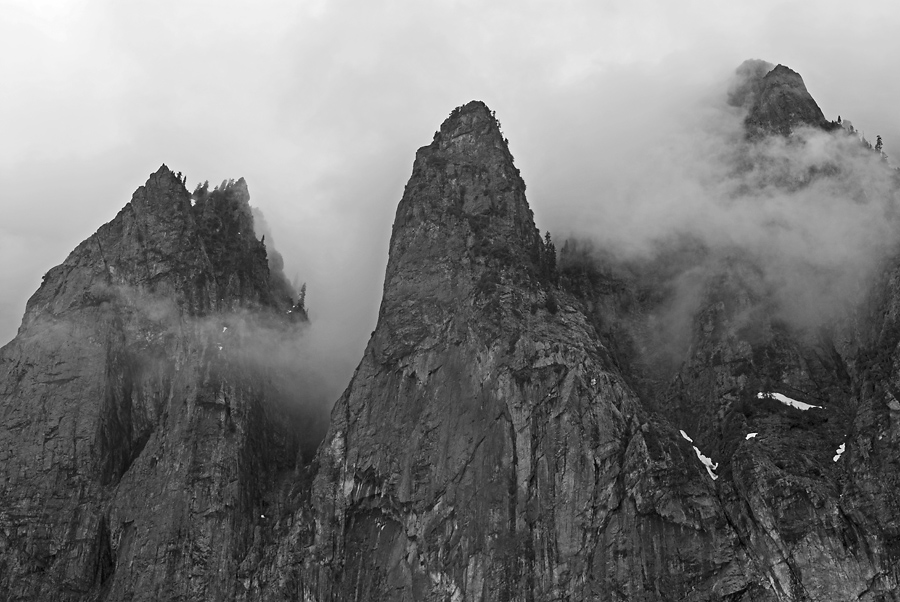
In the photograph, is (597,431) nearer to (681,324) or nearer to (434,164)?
(681,324)

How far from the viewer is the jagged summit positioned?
5399 inches

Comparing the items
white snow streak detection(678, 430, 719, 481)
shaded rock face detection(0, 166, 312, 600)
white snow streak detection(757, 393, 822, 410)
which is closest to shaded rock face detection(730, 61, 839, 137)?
white snow streak detection(757, 393, 822, 410)

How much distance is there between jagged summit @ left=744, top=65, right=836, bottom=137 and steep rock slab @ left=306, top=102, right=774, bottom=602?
110ft

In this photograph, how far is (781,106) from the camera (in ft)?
456

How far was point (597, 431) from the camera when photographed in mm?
107250

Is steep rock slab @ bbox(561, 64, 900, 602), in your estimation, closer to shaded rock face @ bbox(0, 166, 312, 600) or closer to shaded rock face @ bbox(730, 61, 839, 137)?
shaded rock face @ bbox(730, 61, 839, 137)

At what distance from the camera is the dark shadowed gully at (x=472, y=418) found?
100000mm

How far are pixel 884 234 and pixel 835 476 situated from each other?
33189 millimetres

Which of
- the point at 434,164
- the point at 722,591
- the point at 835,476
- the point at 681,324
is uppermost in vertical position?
the point at 434,164

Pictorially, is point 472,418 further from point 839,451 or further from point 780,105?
point 780,105

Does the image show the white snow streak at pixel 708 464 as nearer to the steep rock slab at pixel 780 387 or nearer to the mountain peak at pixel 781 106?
the steep rock slab at pixel 780 387

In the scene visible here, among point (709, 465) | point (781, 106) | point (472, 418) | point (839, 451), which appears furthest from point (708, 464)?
point (781, 106)

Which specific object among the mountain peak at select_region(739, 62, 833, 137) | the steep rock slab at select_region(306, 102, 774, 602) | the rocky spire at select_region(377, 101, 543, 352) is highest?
the mountain peak at select_region(739, 62, 833, 137)

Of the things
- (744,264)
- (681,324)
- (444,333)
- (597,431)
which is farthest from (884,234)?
(444,333)
